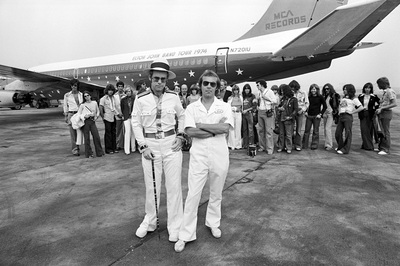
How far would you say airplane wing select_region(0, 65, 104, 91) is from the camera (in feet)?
46.5

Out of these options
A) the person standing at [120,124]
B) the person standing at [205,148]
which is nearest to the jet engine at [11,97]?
the person standing at [120,124]

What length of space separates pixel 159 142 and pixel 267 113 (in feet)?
15.6

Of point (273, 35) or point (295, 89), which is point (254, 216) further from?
point (273, 35)

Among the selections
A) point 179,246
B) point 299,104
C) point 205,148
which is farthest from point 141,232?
point 299,104

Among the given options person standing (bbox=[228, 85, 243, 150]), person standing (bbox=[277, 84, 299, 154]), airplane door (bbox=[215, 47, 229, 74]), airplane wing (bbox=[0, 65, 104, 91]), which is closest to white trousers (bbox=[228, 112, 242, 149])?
person standing (bbox=[228, 85, 243, 150])

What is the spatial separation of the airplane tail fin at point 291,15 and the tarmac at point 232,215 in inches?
327

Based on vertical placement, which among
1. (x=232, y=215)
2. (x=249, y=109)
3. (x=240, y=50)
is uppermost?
(x=240, y=50)

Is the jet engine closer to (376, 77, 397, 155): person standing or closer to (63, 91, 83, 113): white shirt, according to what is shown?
(63, 91, 83, 113): white shirt

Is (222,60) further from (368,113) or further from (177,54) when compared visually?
(368,113)

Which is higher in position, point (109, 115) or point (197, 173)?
point (109, 115)

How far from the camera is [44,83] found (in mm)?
17219

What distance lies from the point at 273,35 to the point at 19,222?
1278 cm

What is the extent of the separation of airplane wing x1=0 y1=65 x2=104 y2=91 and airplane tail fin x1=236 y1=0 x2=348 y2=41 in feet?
36.1

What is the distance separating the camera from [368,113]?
7.31 m
